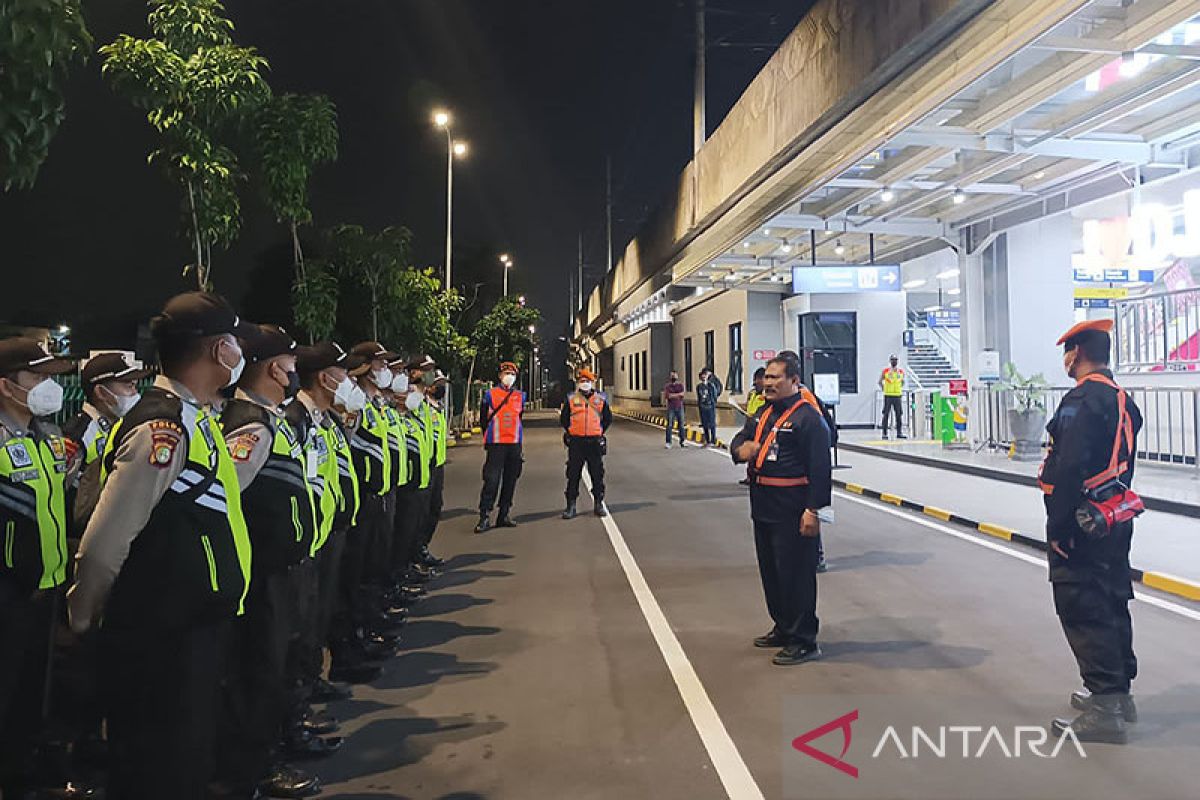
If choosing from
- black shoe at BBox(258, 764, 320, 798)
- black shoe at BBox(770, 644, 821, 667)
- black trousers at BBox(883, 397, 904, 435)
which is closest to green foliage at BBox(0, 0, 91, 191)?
black shoe at BBox(258, 764, 320, 798)

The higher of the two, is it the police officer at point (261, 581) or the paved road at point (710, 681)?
the police officer at point (261, 581)

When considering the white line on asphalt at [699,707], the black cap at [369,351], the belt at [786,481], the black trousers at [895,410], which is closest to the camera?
the white line on asphalt at [699,707]

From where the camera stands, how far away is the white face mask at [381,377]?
6.62 meters

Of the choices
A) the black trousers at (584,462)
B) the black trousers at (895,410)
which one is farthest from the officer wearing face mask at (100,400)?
the black trousers at (895,410)

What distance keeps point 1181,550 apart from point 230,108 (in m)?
9.88

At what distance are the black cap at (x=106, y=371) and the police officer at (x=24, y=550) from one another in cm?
181

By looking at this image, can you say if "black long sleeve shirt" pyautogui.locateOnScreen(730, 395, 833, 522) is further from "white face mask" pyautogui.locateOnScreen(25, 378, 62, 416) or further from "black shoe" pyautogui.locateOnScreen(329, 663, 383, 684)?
"white face mask" pyautogui.locateOnScreen(25, 378, 62, 416)

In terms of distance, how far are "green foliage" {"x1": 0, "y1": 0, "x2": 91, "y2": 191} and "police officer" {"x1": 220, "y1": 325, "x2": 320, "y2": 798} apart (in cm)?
112

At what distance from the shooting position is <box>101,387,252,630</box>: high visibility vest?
9.15 ft

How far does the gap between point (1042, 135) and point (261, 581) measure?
14.4m

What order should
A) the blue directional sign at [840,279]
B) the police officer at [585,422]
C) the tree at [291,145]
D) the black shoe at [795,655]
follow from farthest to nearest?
the blue directional sign at [840,279] → the police officer at [585,422] → the tree at [291,145] → the black shoe at [795,655]

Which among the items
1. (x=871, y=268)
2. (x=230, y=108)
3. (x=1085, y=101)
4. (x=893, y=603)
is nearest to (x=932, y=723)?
(x=893, y=603)

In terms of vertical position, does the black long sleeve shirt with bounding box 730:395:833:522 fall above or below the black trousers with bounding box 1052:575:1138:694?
above

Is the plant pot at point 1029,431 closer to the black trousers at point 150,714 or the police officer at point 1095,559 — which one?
the police officer at point 1095,559
